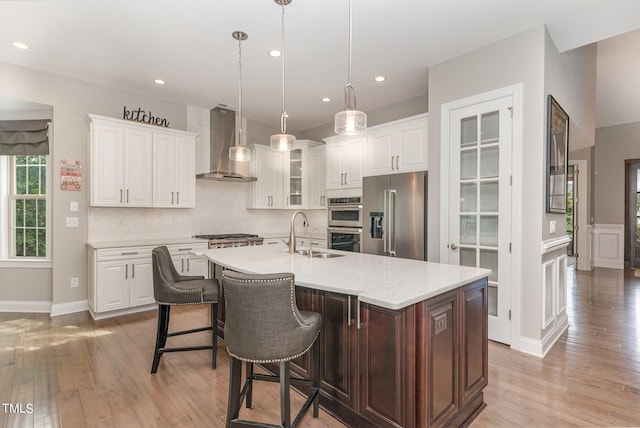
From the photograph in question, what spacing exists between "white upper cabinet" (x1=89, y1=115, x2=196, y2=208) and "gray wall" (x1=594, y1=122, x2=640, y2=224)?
8.55 meters

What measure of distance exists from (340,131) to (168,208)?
357 centimetres

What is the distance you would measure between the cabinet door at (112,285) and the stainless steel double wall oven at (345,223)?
285cm

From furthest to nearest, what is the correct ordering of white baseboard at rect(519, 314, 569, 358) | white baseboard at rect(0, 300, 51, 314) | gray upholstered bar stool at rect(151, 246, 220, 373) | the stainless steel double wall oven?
the stainless steel double wall oven
white baseboard at rect(0, 300, 51, 314)
white baseboard at rect(519, 314, 569, 358)
gray upholstered bar stool at rect(151, 246, 220, 373)

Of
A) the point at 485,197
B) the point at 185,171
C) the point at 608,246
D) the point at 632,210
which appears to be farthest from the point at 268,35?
the point at 632,210

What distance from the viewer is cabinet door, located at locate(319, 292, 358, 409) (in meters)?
1.87

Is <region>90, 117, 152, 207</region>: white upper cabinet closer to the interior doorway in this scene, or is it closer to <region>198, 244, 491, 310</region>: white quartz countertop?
<region>198, 244, 491, 310</region>: white quartz countertop

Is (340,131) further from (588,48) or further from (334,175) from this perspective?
(588,48)

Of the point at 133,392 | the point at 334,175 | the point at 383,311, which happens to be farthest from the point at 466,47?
the point at 133,392

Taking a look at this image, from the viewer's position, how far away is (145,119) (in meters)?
4.59

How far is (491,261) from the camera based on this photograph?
10.5ft

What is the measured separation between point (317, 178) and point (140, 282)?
316 cm

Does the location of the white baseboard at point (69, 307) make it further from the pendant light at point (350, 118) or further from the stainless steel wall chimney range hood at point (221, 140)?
the pendant light at point (350, 118)

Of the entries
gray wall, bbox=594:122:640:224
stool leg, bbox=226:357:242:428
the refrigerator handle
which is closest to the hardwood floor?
stool leg, bbox=226:357:242:428

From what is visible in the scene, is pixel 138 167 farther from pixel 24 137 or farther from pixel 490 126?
pixel 490 126
